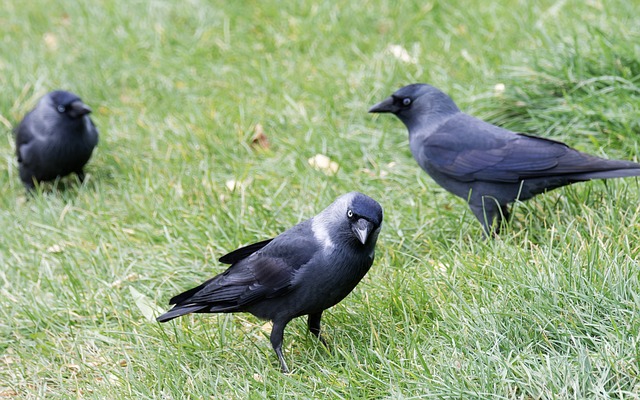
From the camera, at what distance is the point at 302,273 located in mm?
3463

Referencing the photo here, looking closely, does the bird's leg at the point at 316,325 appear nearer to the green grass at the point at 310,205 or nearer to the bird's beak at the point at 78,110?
the green grass at the point at 310,205

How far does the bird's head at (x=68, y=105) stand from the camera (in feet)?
20.0

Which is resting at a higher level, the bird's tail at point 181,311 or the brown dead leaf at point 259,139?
the brown dead leaf at point 259,139

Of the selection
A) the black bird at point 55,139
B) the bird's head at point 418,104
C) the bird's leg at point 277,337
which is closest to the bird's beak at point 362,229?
the bird's leg at point 277,337

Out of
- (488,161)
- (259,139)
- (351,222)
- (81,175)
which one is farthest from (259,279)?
(81,175)

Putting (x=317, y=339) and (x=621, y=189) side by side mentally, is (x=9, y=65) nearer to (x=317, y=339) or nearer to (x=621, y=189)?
(x=317, y=339)

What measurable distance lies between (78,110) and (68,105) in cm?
11

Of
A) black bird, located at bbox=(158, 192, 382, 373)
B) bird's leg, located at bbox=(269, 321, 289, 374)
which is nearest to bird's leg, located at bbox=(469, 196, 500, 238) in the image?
black bird, located at bbox=(158, 192, 382, 373)

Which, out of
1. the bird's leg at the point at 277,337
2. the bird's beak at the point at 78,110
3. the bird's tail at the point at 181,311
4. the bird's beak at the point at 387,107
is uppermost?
the bird's beak at the point at 387,107

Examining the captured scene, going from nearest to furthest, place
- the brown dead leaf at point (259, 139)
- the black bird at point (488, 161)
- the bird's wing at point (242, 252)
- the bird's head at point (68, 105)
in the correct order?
the bird's wing at point (242, 252) < the black bird at point (488, 161) < the brown dead leaf at point (259, 139) < the bird's head at point (68, 105)

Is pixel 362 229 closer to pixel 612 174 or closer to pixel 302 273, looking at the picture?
pixel 302 273

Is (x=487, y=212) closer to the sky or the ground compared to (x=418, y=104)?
closer to the ground

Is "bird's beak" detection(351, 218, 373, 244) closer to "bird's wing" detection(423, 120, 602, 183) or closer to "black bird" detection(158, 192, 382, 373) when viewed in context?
"black bird" detection(158, 192, 382, 373)

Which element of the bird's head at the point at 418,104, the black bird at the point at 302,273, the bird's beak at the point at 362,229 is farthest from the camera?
the bird's head at the point at 418,104
